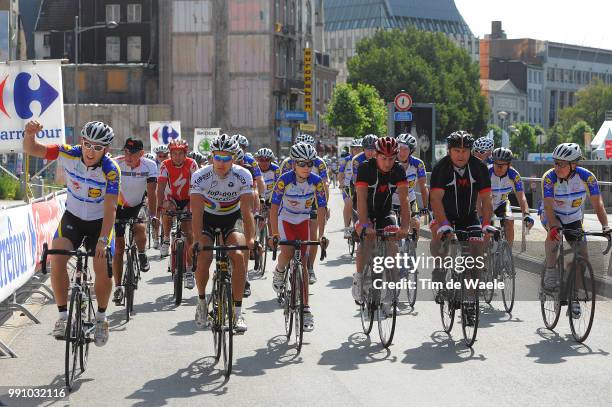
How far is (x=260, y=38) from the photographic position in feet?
257

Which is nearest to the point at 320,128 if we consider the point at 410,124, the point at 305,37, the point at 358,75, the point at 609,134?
the point at 358,75

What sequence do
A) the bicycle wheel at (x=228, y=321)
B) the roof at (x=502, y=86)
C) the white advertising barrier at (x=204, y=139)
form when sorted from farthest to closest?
the roof at (x=502, y=86)
the white advertising barrier at (x=204, y=139)
the bicycle wheel at (x=228, y=321)

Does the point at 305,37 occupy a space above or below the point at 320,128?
above

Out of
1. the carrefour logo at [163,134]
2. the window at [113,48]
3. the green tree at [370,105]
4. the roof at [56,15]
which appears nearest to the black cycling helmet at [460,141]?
the carrefour logo at [163,134]

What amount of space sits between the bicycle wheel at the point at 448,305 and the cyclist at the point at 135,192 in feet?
12.0

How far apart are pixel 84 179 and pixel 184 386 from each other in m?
2.03

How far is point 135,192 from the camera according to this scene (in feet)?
44.8

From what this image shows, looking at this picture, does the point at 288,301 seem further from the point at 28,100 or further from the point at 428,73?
the point at 428,73

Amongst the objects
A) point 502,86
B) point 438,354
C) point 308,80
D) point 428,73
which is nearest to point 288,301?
point 438,354

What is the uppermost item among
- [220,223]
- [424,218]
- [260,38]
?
[260,38]

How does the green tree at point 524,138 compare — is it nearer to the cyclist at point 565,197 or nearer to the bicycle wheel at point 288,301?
the cyclist at point 565,197

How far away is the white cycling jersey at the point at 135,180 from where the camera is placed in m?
13.6

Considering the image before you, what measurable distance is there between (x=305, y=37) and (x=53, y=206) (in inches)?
2904

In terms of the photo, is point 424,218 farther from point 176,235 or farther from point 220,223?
point 220,223
